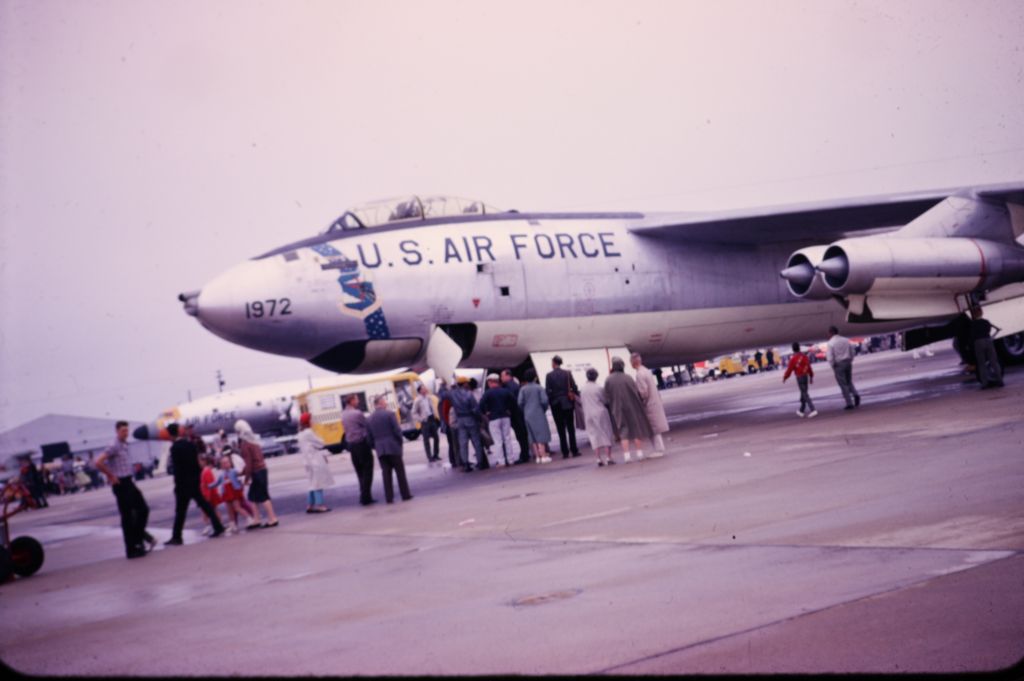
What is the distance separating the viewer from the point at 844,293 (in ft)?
54.3

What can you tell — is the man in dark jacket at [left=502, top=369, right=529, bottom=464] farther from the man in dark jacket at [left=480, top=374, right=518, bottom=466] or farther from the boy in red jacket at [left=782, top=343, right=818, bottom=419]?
the boy in red jacket at [left=782, top=343, right=818, bottom=419]

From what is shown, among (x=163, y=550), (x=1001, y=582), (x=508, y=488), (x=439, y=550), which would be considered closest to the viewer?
(x=1001, y=582)

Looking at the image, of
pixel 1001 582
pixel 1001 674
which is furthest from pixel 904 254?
pixel 1001 674

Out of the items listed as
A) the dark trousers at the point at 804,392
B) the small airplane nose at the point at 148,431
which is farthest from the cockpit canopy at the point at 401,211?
the small airplane nose at the point at 148,431

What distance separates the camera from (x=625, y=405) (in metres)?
14.3

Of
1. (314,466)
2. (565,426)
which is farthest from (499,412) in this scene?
(314,466)

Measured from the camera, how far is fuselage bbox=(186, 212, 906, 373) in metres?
16.6

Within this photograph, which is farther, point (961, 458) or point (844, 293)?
point (844, 293)

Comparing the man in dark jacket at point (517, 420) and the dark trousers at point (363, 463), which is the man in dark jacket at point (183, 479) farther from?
the man in dark jacket at point (517, 420)

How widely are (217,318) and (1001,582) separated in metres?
13.9

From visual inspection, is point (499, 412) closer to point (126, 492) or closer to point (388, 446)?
point (388, 446)

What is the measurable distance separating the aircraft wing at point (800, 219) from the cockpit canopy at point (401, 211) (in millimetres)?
3639

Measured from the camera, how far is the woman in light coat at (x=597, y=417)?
14.8 meters

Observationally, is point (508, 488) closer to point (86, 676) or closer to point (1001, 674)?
point (86, 676)
